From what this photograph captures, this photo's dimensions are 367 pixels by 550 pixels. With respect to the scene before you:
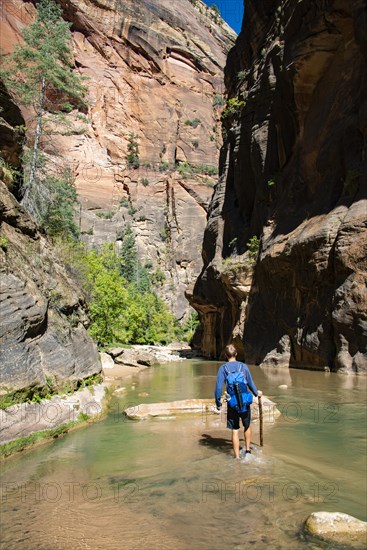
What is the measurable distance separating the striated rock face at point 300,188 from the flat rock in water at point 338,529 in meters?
14.2

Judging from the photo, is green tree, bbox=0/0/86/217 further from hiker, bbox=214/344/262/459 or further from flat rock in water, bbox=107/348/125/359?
flat rock in water, bbox=107/348/125/359

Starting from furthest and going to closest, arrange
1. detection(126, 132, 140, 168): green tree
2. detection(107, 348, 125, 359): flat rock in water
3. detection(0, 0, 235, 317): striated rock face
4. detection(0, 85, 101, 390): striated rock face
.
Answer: detection(126, 132, 140, 168): green tree
detection(0, 0, 235, 317): striated rock face
detection(107, 348, 125, 359): flat rock in water
detection(0, 85, 101, 390): striated rock face

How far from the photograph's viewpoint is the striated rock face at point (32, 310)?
780 centimetres

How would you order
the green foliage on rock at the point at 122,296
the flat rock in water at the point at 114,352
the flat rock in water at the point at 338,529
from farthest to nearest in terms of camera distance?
the flat rock in water at the point at 114,352 → the green foliage on rock at the point at 122,296 → the flat rock in water at the point at 338,529

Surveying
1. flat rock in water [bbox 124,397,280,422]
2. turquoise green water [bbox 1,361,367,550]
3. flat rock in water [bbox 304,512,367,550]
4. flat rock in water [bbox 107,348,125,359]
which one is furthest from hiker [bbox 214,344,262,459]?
flat rock in water [bbox 107,348,125,359]

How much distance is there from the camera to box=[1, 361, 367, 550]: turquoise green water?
Answer: 3.89m

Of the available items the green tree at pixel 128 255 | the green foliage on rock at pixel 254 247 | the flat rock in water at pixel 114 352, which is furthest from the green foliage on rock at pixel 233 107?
the green tree at pixel 128 255

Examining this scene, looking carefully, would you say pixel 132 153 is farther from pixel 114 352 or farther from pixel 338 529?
pixel 338 529

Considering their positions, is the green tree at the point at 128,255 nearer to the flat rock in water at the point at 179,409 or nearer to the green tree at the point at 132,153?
the green tree at the point at 132,153

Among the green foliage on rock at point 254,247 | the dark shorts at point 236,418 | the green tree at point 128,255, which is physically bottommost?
the dark shorts at point 236,418

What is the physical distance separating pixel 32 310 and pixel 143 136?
2957 inches

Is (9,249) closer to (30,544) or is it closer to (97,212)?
(30,544)

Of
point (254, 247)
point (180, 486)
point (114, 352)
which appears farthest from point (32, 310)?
point (254, 247)

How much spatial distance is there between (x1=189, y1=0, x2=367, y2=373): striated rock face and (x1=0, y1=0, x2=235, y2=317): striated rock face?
3980 centimetres
